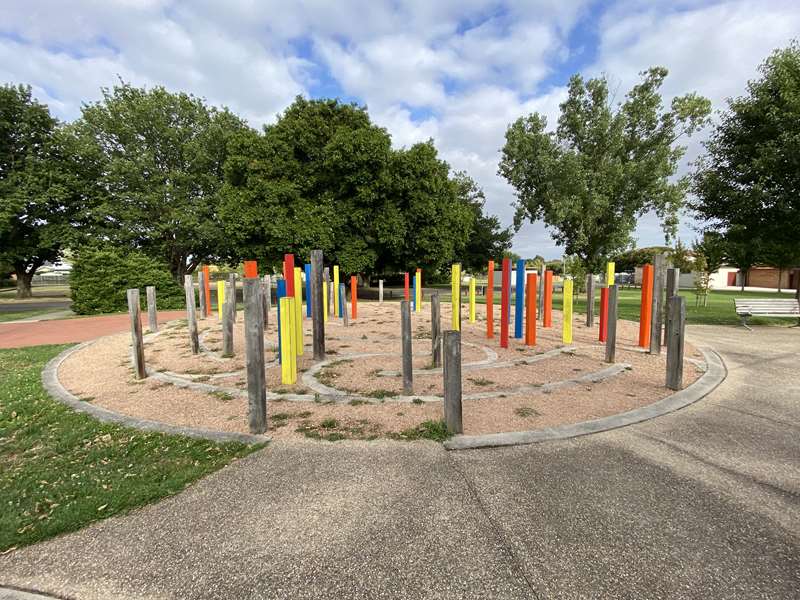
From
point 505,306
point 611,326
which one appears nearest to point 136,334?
point 505,306

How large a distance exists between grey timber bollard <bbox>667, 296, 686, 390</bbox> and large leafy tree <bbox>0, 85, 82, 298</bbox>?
3020cm

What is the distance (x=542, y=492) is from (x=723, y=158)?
14.2m

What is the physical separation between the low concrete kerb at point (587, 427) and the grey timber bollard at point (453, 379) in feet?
0.50

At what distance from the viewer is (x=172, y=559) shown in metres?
2.31

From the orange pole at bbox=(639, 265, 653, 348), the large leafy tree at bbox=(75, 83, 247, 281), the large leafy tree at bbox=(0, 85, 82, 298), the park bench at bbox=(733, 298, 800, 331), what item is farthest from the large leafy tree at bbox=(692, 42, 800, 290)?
the large leafy tree at bbox=(0, 85, 82, 298)

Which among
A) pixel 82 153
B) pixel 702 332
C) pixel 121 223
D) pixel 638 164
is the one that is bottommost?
pixel 702 332

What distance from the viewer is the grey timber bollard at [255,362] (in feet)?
13.4

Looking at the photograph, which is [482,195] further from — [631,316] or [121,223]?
[121,223]

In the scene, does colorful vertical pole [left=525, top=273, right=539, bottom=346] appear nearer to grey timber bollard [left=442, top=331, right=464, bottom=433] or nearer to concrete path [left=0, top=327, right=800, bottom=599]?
concrete path [left=0, top=327, right=800, bottom=599]

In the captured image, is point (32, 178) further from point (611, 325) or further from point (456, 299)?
point (611, 325)

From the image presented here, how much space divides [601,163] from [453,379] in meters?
22.2

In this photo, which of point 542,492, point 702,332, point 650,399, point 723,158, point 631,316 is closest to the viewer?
point 542,492

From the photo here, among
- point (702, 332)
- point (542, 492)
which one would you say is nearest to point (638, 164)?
point (702, 332)

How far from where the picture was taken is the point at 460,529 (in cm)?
253
